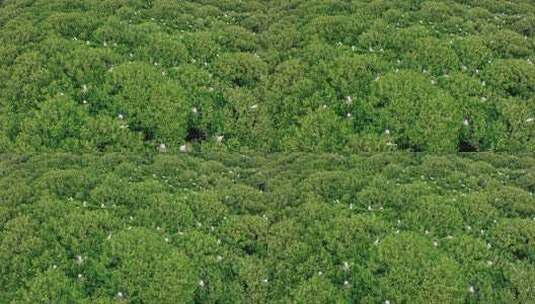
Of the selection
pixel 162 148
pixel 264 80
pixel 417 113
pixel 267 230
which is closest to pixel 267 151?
pixel 264 80

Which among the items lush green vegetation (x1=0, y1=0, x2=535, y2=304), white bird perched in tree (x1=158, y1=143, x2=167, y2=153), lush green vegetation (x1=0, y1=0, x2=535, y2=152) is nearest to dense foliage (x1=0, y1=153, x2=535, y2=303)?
lush green vegetation (x1=0, y1=0, x2=535, y2=304)

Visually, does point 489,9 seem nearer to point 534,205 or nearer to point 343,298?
point 534,205

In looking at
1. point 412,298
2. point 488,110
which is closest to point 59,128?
point 412,298

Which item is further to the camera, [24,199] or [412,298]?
[24,199]

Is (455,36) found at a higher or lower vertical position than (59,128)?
higher

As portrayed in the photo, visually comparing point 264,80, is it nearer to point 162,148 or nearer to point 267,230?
point 162,148

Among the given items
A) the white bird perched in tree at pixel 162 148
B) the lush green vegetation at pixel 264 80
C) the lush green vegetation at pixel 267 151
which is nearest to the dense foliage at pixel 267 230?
the lush green vegetation at pixel 267 151

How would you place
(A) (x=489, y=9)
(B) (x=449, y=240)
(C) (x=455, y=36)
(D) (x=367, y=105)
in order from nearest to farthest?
(B) (x=449, y=240), (D) (x=367, y=105), (C) (x=455, y=36), (A) (x=489, y=9)
